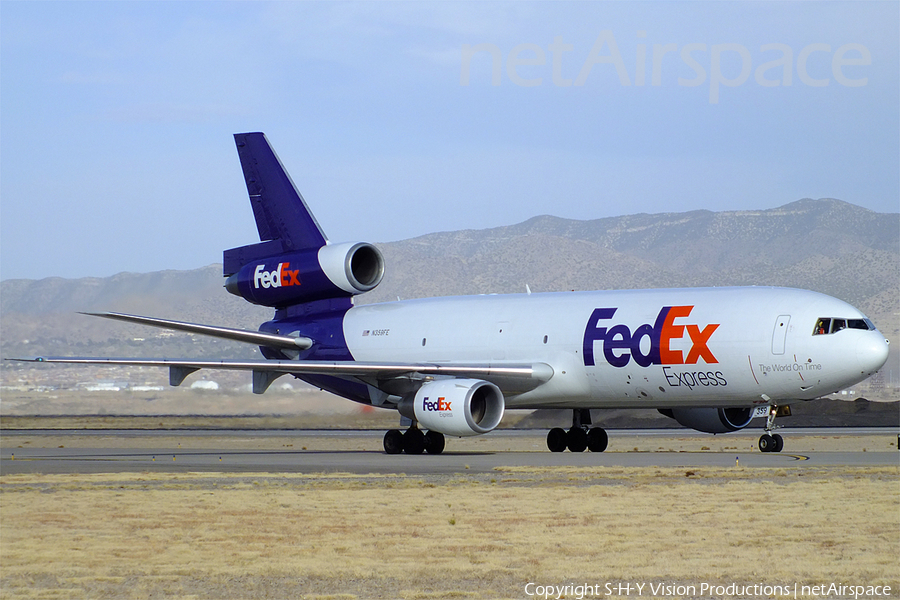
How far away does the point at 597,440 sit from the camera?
27.9 metres

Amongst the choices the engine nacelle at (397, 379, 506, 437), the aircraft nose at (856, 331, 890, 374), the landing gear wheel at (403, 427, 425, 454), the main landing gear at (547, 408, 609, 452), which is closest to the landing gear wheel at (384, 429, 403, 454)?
the landing gear wheel at (403, 427, 425, 454)

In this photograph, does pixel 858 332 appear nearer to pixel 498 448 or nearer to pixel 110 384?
pixel 498 448

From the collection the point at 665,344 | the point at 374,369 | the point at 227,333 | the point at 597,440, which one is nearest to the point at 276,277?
the point at 227,333

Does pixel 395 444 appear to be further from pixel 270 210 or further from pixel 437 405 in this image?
pixel 270 210

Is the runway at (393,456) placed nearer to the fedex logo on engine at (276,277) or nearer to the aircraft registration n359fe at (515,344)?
the aircraft registration n359fe at (515,344)

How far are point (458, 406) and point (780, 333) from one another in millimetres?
6987

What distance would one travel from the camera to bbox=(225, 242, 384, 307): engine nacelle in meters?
30.7

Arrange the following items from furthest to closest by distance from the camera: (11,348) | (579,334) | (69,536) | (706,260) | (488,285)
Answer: (706,260), (488,285), (11,348), (579,334), (69,536)

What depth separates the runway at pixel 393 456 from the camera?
20.5 m

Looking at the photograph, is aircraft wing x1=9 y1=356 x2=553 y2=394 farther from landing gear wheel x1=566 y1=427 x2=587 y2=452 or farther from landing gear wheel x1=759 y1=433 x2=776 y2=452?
landing gear wheel x1=759 y1=433 x2=776 y2=452

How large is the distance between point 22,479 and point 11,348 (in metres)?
35.2

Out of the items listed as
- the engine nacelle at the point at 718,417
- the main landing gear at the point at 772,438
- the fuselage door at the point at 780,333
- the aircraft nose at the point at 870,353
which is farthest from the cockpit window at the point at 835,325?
the engine nacelle at the point at 718,417

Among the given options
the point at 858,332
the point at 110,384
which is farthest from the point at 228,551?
the point at 110,384

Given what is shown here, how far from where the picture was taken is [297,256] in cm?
3150
